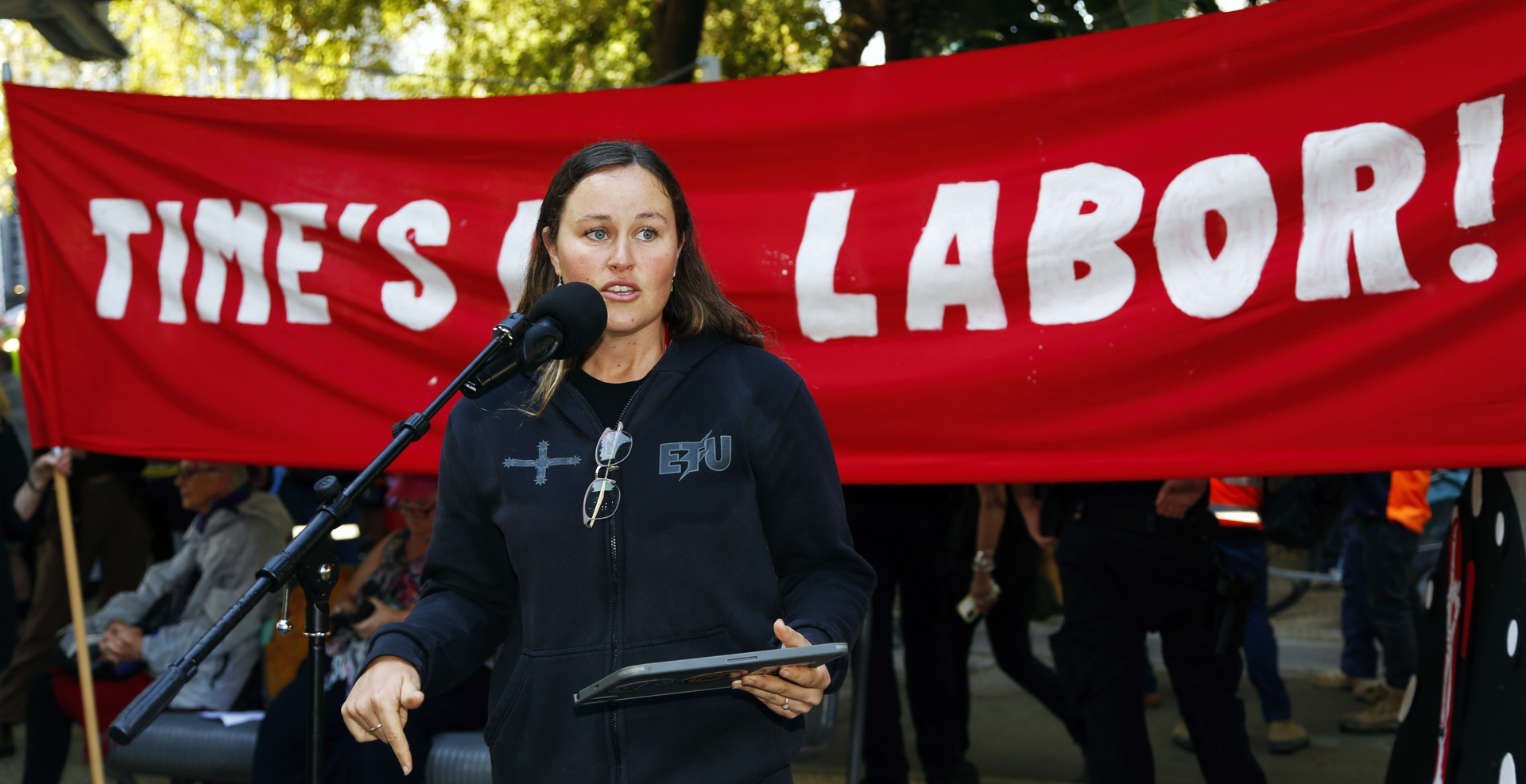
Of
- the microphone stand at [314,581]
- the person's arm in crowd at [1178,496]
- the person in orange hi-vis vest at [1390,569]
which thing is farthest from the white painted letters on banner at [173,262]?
the person in orange hi-vis vest at [1390,569]

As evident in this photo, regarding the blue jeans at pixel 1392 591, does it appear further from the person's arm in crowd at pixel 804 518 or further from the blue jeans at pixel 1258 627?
the person's arm in crowd at pixel 804 518

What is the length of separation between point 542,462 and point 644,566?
0.24 m

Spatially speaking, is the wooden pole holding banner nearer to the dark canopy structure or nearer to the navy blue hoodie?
the dark canopy structure

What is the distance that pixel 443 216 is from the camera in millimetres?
4391

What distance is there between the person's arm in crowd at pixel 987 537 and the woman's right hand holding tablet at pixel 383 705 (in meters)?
3.80

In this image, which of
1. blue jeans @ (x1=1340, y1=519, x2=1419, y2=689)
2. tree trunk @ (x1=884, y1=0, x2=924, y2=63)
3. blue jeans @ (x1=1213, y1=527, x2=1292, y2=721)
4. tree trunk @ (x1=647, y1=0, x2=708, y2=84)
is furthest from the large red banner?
tree trunk @ (x1=884, y1=0, x2=924, y2=63)

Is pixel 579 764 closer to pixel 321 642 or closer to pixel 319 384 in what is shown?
pixel 321 642

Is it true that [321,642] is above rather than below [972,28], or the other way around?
below

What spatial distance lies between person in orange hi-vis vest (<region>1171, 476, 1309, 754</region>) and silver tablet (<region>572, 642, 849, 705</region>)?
4286mm

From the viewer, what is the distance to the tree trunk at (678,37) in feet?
26.7

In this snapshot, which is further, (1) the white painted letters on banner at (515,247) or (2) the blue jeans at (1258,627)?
(2) the blue jeans at (1258,627)

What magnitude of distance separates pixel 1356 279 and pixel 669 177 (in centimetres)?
191

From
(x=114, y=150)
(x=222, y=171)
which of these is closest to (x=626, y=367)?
(x=222, y=171)

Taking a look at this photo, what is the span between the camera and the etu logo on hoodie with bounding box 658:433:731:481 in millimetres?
2215
